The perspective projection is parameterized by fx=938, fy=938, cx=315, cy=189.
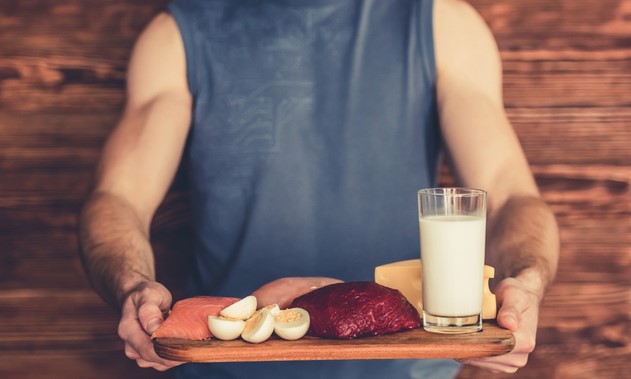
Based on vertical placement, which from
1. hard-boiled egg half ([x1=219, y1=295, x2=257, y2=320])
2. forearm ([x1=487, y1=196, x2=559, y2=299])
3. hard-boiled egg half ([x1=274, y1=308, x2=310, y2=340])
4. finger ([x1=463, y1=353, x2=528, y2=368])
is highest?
hard-boiled egg half ([x1=219, y1=295, x2=257, y2=320])

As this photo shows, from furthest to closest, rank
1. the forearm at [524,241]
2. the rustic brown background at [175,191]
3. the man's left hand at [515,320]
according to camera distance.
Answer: the rustic brown background at [175,191], the forearm at [524,241], the man's left hand at [515,320]

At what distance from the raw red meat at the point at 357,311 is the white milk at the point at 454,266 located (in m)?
0.05

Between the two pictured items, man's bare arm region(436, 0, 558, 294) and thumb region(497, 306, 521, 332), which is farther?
man's bare arm region(436, 0, 558, 294)

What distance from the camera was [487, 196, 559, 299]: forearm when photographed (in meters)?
1.55

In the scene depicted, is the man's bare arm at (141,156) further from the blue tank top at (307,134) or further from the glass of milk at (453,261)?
the glass of milk at (453,261)

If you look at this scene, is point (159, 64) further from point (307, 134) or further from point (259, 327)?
point (259, 327)

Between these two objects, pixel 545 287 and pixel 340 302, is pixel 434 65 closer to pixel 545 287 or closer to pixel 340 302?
pixel 545 287

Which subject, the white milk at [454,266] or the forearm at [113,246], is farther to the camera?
the forearm at [113,246]

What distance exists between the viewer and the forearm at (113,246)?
1.58m

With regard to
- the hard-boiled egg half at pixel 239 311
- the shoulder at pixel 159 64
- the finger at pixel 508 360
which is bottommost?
the finger at pixel 508 360

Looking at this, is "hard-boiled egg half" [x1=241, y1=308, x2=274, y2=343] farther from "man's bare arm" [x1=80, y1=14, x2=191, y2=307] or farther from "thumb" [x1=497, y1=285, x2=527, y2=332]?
"man's bare arm" [x1=80, y1=14, x2=191, y2=307]

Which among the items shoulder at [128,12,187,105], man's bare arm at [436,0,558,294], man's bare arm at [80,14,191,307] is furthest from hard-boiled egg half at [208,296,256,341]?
shoulder at [128,12,187,105]

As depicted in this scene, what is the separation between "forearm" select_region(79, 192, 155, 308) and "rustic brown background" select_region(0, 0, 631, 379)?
Answer: 1.31 feet

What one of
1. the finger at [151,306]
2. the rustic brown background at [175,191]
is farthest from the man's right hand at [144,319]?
the rustic brown background at [175,191]
